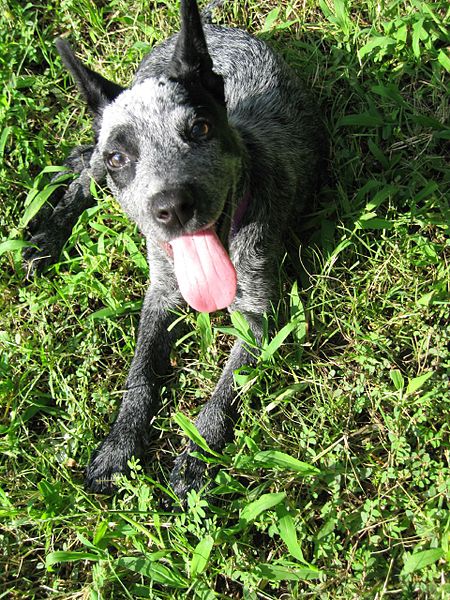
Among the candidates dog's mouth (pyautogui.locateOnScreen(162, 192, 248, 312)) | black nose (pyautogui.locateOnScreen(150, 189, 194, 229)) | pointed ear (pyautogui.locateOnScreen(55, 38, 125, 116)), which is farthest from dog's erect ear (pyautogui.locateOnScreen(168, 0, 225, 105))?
dog's mouth (pyautogui.locateOnScreen(162, 192, 248, 312))

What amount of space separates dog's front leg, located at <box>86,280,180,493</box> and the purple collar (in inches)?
26.1

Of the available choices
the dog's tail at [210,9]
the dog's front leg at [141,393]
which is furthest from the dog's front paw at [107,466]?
the dog's tail at [210,9]

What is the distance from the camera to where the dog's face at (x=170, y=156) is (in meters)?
4.23

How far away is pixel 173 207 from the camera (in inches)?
163

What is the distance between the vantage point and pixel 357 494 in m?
4.55

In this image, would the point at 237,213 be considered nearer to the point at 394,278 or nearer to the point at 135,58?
the point at 394,278

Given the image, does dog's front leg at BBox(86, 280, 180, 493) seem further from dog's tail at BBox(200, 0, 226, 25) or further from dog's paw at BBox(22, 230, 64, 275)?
dog's tail at BBox(200, 0, 226, 25)

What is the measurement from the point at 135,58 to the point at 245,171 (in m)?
2.31

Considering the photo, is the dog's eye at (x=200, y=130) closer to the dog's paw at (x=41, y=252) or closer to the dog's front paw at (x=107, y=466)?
the dog's paw at (x=41, y=252)

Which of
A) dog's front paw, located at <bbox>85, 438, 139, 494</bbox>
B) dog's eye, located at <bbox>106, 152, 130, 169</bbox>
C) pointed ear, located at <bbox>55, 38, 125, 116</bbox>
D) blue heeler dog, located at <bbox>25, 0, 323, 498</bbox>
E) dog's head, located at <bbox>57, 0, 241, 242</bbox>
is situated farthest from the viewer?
dog's front paw, located at <bbox>85, 438, 139, 494</bbox>

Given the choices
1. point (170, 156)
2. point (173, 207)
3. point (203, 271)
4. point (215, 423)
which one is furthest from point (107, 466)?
point (170, 156)

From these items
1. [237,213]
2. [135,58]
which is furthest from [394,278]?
[135,58]

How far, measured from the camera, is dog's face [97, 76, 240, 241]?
13.9 feet

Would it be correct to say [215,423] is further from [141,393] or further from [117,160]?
[117,160]
